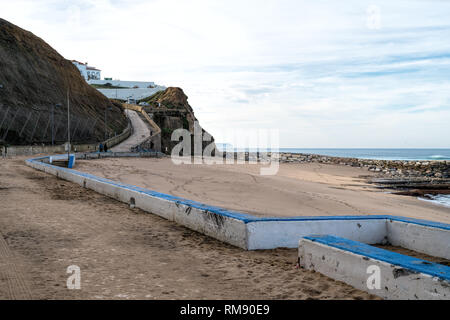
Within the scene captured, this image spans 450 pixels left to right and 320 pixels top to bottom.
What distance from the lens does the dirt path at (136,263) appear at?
4.37 m

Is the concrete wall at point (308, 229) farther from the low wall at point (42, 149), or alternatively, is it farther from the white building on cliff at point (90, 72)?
the white building on cliff at point (90, 72)

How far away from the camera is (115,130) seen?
7575 cm

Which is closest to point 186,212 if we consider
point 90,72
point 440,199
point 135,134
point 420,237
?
point 420,237

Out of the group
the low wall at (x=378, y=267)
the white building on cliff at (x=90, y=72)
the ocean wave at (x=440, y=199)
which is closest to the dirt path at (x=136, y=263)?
the low wall at (x=378, y=267)

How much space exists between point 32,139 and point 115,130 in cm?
1921

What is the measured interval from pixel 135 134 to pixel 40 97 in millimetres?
16074

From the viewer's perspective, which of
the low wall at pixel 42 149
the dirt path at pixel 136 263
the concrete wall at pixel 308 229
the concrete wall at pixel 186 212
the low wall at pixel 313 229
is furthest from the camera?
the low wall at pixel 42 149

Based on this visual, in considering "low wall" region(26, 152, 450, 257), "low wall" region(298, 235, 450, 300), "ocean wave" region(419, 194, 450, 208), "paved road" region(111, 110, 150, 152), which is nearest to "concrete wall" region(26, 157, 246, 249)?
"low wall" region(26, 152, 450, 257)

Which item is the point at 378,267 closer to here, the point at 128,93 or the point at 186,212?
the point at 186,212

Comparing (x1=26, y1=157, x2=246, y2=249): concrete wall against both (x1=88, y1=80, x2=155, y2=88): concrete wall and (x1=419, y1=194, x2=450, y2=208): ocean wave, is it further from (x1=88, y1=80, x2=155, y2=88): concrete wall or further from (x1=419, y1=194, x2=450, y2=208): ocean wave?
(x1=88, y1=80, x2=155, y2=88): concrete wall

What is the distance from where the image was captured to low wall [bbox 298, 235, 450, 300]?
3.74 meters

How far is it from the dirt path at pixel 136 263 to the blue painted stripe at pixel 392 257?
1.36 feet
